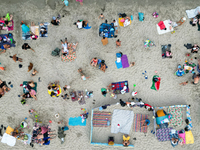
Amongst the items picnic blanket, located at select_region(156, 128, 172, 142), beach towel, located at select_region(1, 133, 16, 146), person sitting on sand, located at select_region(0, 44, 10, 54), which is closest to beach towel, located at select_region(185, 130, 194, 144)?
picnic blanket, located at select_region(156, 128, 172, 142)

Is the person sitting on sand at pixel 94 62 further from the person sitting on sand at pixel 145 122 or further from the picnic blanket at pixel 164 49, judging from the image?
the person sitting on sand at pixel 145 122

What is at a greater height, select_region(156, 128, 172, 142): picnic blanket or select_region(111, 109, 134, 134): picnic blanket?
select_region(111, 109, 134, 134): picnic blanket

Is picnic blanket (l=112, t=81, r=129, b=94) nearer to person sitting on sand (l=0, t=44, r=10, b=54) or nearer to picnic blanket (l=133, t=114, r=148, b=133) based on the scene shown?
picnic blanket (l=133, t=114, r=148, b=133)

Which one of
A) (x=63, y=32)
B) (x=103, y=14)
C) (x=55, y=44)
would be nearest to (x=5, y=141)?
(x=55, y=44)

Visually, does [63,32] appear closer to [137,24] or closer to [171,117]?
[137,24]

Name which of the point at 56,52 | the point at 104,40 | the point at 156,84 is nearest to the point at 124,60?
the point at 104,40

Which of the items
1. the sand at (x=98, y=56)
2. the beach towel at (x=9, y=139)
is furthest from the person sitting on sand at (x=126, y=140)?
the beach towel at (x=9, y=139)

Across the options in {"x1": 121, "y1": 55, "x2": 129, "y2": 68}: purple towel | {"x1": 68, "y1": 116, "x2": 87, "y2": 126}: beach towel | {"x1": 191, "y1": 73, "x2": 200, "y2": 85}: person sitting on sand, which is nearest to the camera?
{"x1": 191, "y1": 73, "x2": 200, "y2": 85}: person sitting on sand
